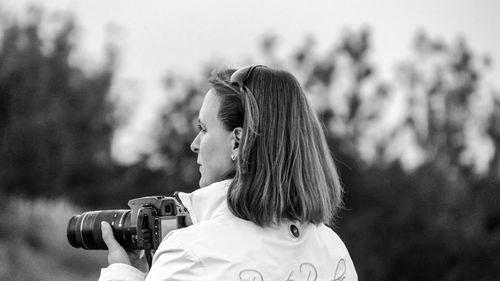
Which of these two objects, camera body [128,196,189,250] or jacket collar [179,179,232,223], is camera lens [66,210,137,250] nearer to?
camera body [128,196,189,250]

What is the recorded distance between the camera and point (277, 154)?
1.95 meters

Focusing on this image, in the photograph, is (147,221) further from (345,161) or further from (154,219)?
(345,161)

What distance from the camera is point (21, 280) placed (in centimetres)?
1638

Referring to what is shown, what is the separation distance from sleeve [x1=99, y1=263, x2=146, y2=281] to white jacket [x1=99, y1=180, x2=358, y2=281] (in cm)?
18

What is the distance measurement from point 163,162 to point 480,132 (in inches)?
391

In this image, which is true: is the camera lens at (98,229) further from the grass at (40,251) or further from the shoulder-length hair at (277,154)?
the grass at (40,251)

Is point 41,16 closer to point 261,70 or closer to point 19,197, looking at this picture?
point 19,197

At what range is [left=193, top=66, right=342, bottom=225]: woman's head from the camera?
75.5 inches

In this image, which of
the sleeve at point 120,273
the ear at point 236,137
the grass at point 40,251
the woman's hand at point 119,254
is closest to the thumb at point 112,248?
the woman's hand at point 119,254

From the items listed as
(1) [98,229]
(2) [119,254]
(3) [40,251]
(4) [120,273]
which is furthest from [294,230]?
(3) [40,251]

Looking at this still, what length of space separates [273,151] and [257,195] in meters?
0.12

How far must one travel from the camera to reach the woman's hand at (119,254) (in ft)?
7.47

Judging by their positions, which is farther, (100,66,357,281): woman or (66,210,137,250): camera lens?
(66,210,137,250): camera lens

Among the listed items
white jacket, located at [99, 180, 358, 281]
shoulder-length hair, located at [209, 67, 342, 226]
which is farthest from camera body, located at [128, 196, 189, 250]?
shoulder-length hair, located at [209, 67, 342, 226]
